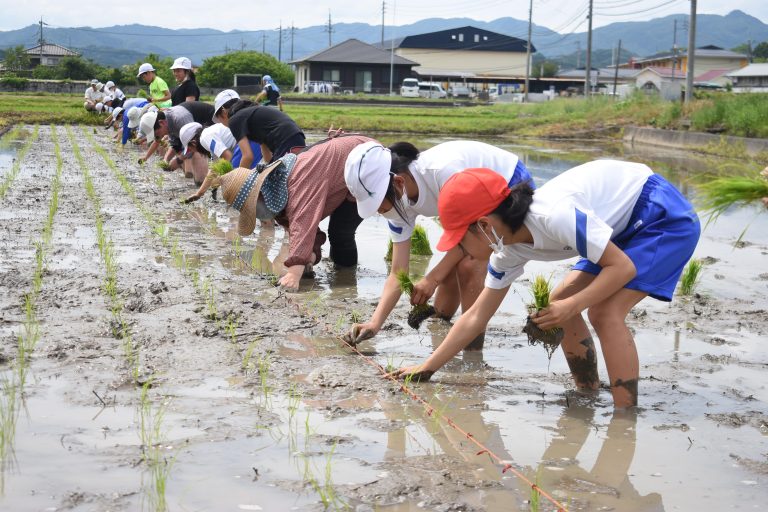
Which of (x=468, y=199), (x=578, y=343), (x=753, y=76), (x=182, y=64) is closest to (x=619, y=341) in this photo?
(x=578, y=343)

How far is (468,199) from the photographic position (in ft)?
10.1

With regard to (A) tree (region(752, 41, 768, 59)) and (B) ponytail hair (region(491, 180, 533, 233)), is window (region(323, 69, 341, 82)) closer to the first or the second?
(B) ponytail hair (region(491, 180, 533, 233))

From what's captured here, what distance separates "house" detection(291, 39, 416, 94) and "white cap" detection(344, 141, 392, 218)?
5515 centimetres

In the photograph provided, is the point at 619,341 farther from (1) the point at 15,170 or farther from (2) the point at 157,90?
(2) the point at 157,90

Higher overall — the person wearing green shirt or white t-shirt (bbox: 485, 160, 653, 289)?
the person wearing green shirt

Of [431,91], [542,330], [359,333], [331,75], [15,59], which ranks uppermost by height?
[15,59]

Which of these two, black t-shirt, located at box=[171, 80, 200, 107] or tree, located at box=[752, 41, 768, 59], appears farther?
tree, located at box=[752, 41, 768, 59]

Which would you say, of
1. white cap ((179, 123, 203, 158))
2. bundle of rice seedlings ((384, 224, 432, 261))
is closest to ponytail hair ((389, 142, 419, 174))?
bundle of rice seedlings ((384, 224, 432, 261))

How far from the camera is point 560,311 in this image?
329cm

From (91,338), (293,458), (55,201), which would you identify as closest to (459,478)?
(293,458)

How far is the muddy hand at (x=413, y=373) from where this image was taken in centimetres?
380

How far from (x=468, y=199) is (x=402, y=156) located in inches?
37.1

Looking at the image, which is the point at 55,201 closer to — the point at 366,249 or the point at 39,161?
the point at 366,249

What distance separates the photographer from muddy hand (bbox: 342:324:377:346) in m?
4.17
